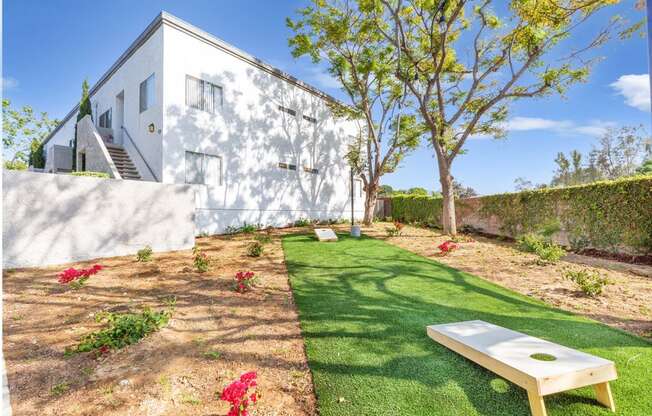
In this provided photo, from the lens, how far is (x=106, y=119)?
642 inches

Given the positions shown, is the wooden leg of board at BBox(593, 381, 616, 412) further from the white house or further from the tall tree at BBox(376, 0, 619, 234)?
the white house

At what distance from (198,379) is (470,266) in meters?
7.13

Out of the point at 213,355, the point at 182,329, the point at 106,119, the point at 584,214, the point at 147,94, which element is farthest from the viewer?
the point at 106,119

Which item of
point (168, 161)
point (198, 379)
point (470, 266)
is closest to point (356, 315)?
point (198, 379)

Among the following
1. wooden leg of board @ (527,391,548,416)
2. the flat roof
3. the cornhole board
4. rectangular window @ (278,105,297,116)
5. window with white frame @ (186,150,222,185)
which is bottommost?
wooden leg of board @ (527,391,548,416)

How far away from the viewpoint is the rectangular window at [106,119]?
52.5 ft

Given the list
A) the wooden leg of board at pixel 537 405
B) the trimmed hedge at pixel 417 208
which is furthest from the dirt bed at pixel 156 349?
the trimmed hedge at pixel 417 208

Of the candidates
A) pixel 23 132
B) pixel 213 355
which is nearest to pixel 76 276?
pixel 213 355

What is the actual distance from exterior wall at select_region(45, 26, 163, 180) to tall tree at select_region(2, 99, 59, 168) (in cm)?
2020

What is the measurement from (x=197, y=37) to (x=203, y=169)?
536cm

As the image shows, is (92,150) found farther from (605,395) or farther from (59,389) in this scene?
(605,395)

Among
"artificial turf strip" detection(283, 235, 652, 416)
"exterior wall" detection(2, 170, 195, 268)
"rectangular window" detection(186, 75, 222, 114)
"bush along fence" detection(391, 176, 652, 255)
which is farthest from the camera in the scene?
"rectangular window" detection(186, 75, 222, 114)

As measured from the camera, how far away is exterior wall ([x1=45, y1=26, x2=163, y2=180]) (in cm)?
1207

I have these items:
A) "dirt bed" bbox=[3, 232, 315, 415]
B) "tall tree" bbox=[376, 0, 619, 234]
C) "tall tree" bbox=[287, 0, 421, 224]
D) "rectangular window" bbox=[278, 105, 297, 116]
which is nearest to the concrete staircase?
"dirt bed" bbox=[3, 232, 315, 415]
